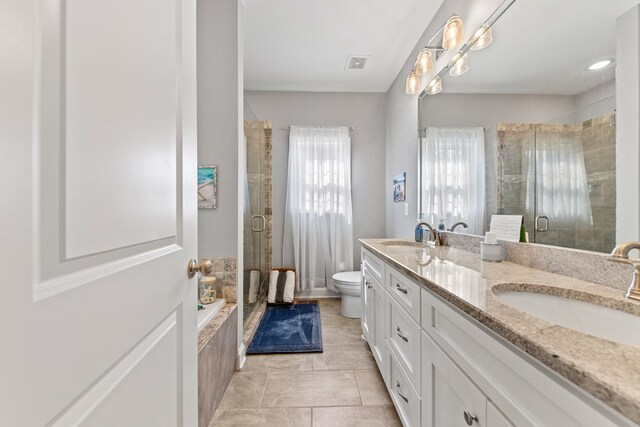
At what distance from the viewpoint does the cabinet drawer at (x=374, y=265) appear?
5.57ft

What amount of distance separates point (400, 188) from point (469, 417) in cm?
237

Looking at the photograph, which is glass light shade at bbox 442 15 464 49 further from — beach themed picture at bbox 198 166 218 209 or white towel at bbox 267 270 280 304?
white towel at bbox 267 270 280 304

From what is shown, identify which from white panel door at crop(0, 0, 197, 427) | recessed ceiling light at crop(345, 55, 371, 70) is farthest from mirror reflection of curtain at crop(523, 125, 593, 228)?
recessed ceiling light at crop(345, 55, 371, 70)

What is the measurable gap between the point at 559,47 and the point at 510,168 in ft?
1.68

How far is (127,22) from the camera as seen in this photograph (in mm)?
531

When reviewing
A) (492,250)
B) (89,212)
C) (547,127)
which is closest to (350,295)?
(492,250)

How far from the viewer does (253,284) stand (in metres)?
2.90

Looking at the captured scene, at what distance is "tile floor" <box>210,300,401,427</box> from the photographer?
146 centimetres

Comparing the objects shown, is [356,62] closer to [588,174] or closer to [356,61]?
[356,61]

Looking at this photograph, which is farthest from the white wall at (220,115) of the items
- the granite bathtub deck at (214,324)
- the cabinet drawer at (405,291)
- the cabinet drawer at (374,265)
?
the cabinet drawer at (405,291)

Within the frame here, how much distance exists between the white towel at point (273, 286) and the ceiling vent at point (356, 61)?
8.08 feet

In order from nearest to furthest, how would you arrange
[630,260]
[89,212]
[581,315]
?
[89,212] < [630,260] < [581,315]

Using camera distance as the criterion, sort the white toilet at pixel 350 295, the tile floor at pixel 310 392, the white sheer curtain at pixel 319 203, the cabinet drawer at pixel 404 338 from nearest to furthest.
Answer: the cabinet drawer at pixel 404 338, the tile floor at pixel 310 392, the white toilet at pixel 350 295, the white sheer curtain at pixel 319 203

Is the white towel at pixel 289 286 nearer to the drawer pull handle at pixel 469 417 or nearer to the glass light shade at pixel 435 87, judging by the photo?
the glass light shade at pixel 435 87
